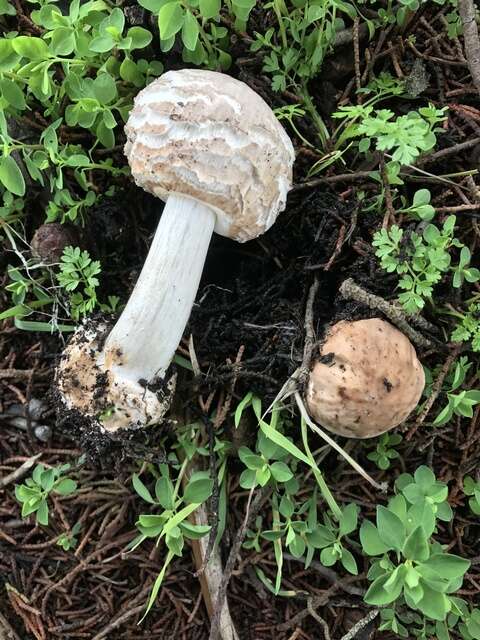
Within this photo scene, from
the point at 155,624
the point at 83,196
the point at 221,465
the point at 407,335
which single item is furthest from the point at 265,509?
the point at 83,196

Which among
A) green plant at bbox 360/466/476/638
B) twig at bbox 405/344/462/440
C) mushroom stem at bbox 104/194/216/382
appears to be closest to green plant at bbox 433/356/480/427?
twig at bbox 405/344/462/440

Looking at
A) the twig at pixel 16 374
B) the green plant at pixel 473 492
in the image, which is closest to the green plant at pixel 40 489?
the twig at pixel 16 374

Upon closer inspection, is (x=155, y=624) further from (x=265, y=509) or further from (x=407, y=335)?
(x=407, y=335)

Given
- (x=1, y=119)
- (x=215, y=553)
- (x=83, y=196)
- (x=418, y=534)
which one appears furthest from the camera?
(x=83, y=196)

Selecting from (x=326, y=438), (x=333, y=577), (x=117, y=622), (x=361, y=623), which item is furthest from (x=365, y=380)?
(x=117, y=622)

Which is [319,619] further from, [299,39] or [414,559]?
[299,39]

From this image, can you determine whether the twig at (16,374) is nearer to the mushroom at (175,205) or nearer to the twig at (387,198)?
the mushroom at (175,205)

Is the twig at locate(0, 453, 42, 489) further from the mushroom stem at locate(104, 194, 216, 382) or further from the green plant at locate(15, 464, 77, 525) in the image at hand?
the mushroom stem at locate(104, 194, 216, 382)
